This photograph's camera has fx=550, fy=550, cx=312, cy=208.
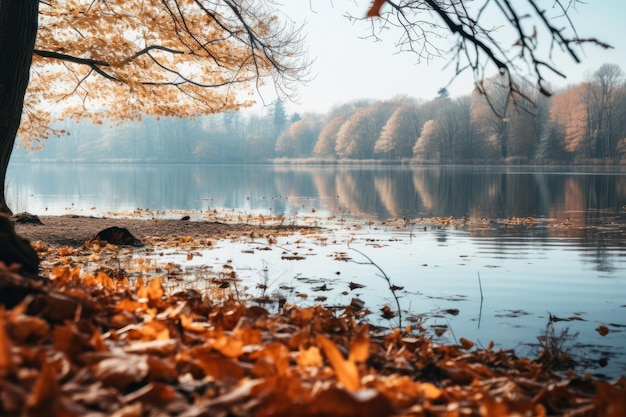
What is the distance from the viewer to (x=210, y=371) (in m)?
2.01

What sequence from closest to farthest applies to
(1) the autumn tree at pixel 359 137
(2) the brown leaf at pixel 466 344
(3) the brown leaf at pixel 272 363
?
(3) the brown leaf at pixel 272 363, (2) the brown leaf at pixel 466 344, (1) the autumn tree at pixel 359 137

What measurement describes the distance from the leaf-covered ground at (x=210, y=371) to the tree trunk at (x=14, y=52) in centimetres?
419

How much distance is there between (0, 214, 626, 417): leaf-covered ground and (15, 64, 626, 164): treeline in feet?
68.9

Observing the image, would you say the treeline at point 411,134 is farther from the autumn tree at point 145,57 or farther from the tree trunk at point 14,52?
the tree trunk at point 14,52

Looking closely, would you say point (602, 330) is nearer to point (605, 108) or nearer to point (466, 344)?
point (466, 344)

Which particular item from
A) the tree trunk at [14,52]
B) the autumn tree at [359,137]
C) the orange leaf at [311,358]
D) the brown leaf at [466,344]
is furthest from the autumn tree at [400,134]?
the orange leaf at [311,358]

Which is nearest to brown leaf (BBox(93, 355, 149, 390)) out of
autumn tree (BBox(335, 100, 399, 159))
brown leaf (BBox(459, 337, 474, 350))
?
brown leaf (BBox(459, 337, 474, 350))

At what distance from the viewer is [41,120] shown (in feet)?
48.8

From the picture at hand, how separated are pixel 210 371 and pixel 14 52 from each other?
6.00 m

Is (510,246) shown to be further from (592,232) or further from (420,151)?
(420,151)

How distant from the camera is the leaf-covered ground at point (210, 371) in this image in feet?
5.40

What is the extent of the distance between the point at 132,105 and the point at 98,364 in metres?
13.0

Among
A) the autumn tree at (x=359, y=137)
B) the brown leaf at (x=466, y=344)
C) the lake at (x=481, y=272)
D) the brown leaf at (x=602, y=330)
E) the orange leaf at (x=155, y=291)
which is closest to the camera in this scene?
the orange leaf at (x=155, y=291)

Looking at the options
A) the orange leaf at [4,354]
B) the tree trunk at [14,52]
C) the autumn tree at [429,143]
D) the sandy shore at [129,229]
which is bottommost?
the sandy shore at [129,229]
